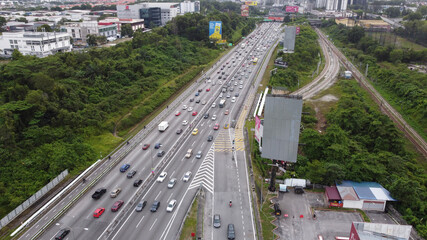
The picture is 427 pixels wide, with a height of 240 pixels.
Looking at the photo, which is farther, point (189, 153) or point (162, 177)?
point (189, 153)

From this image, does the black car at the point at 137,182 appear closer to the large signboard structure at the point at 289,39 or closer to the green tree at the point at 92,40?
the green tree at the point at 92,40

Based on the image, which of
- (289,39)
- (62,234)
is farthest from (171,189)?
(289,39)

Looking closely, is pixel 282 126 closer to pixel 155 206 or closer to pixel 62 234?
pixel 155 206

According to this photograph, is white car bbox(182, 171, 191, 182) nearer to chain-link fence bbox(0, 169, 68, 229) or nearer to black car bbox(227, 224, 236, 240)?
black car bbox(227, 224, 236, 240)

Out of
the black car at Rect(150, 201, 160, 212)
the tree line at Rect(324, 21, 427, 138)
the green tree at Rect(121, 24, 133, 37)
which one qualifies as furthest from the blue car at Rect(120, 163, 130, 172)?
the green tree at Rect(121, 24, 133, 37)

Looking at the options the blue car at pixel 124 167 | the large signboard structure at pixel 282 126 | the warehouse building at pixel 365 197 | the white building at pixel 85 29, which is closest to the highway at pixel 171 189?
the blue car at pixel 124 167

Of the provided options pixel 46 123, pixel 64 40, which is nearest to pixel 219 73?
pixel 64 40
